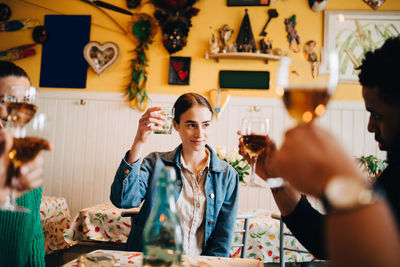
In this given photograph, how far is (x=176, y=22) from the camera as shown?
333 centimetres

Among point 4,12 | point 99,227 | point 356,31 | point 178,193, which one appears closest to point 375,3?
point 356,31

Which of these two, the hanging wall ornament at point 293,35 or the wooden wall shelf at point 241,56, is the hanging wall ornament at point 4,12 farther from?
the hanging wall ornament at point 293,35

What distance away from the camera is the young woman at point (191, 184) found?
4.30 ft

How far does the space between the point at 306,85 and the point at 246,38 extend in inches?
116

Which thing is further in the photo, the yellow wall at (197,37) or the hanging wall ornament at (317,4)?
the yellow wall at (197,37)

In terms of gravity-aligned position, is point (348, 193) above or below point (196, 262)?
above

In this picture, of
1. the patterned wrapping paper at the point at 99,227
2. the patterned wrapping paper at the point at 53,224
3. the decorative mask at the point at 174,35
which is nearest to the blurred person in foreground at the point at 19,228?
the patterned wrapping paper at the point at 99,227

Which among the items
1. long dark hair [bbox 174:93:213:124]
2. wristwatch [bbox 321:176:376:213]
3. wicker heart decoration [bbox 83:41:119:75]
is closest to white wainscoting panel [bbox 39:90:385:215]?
wicker heart decoration [bbox 83:41:119:75]

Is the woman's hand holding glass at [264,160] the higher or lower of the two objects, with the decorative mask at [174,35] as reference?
lower

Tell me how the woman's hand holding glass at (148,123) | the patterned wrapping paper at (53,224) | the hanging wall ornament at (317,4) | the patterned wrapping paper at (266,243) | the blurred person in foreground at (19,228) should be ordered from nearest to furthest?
the blurred person in foreground at (19,228) < the woman's hand holding glass at (148,123) < the patterned wrapping paper at (266,243) < the patterned wrapping paper at (53,224) < the hanging wall ornament at (317,4)

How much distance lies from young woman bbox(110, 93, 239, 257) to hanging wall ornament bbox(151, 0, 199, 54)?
1.88 meters

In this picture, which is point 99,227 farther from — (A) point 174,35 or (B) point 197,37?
(B) point 197,37

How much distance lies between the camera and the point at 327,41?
329cm

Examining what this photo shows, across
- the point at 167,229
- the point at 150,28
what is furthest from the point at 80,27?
the point at 167,229
